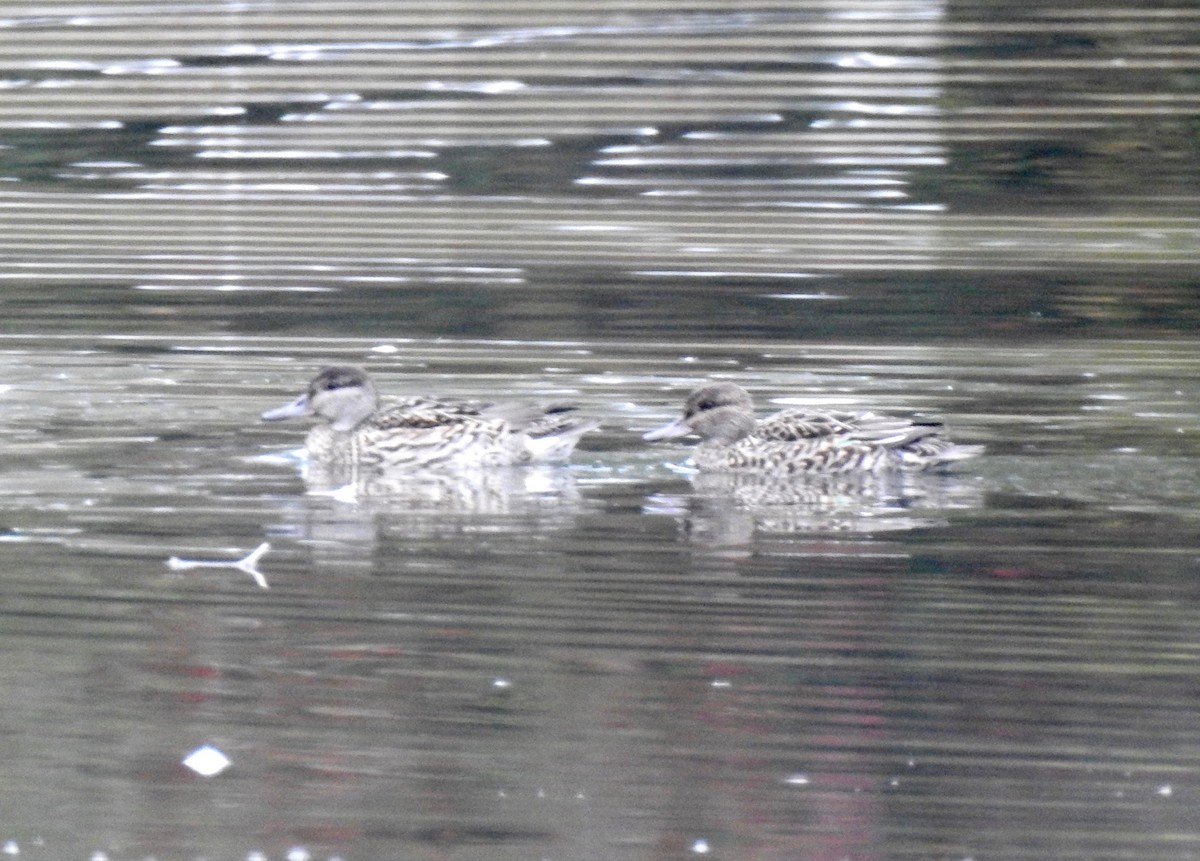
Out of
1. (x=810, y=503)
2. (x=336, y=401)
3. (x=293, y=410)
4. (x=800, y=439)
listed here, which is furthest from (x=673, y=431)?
(x=293, y=410)

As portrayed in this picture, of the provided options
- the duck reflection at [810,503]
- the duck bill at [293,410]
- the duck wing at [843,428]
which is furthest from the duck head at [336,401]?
the duck wing at [843,428]

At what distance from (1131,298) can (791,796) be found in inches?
388

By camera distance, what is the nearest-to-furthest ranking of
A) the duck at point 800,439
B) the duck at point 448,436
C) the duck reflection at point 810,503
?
the duck reflection at point 810,503
the duck at point 800,439
the duck at point 448,436

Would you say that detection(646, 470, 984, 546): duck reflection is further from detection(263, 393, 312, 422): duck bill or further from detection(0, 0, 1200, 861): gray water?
detection(263, 393, 312, 422): duck bill

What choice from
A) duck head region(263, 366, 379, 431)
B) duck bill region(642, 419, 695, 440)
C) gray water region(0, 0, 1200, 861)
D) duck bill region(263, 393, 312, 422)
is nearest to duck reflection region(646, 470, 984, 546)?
gray water region(0, 0, 1200, 861)

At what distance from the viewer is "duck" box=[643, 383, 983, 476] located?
10.2 m

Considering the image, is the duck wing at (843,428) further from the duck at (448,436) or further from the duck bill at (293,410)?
the duck bill at (293,410)

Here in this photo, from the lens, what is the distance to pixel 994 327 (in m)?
14.2

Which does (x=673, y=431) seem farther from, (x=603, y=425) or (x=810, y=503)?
(x=810, y=503)

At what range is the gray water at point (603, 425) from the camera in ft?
19.7

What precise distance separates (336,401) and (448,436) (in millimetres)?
633

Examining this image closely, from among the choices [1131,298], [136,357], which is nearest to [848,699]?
[136,357]

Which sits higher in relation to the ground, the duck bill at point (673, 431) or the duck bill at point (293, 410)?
the duck bill at point (293, 410)

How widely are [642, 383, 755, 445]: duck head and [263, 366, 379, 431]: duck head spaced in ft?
4.06
